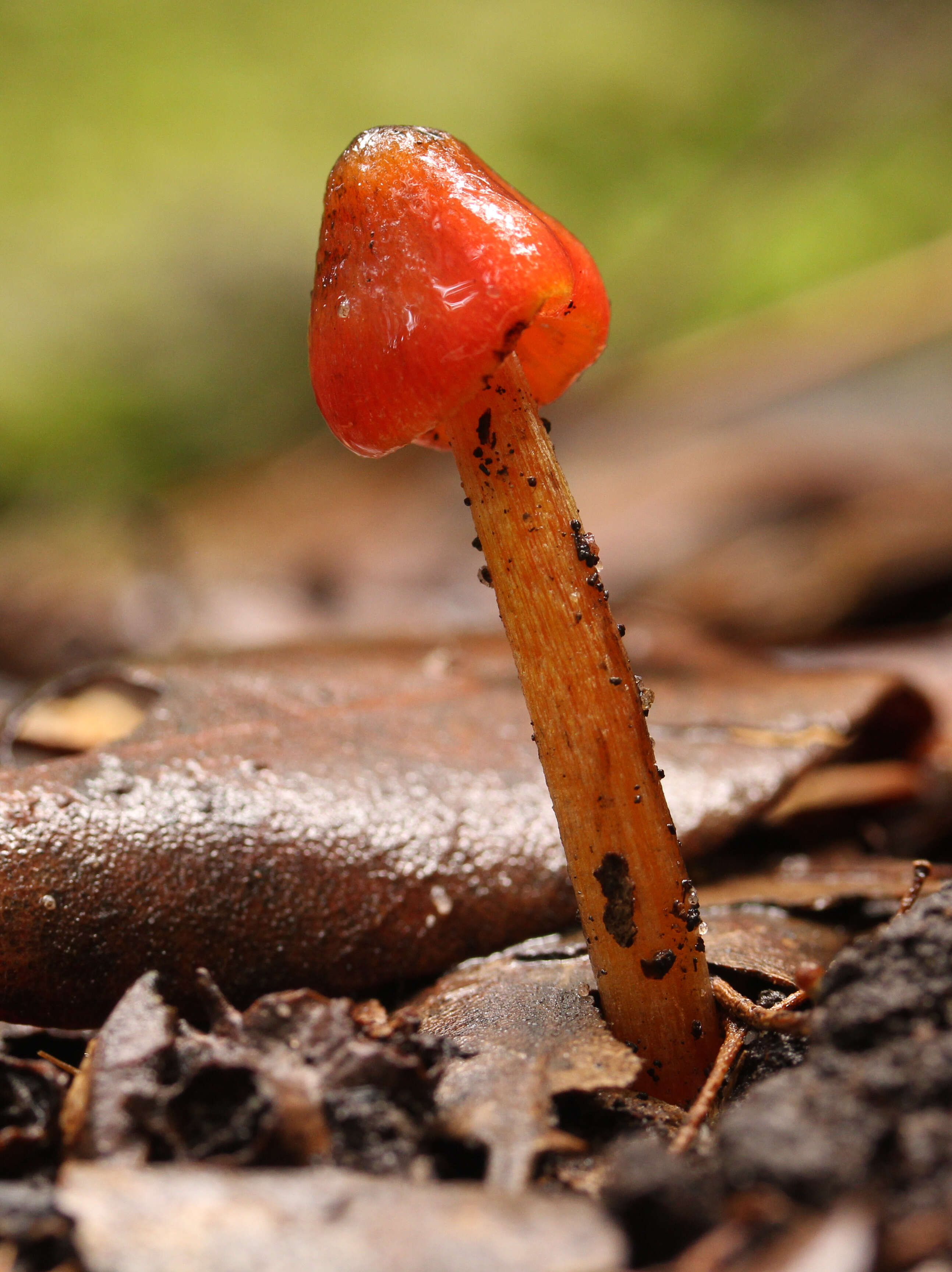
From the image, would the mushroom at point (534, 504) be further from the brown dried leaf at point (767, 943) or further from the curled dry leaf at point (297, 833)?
the curled dry leaf at point (297, 833)

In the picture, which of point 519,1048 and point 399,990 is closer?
point 519,1048

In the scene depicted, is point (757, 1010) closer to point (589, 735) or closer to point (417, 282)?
point (589, 735)

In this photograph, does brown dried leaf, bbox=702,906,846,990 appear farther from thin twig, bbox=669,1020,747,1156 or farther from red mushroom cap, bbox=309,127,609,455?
red mushroom cap, bbox=309,127,609,455

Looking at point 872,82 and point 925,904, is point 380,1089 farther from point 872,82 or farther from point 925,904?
point 872,82

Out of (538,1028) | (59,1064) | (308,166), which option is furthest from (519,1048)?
(308,166)

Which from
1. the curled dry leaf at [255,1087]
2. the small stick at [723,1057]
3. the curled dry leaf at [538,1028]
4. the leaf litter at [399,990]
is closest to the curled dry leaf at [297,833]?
the leaf litter at [399,990]
